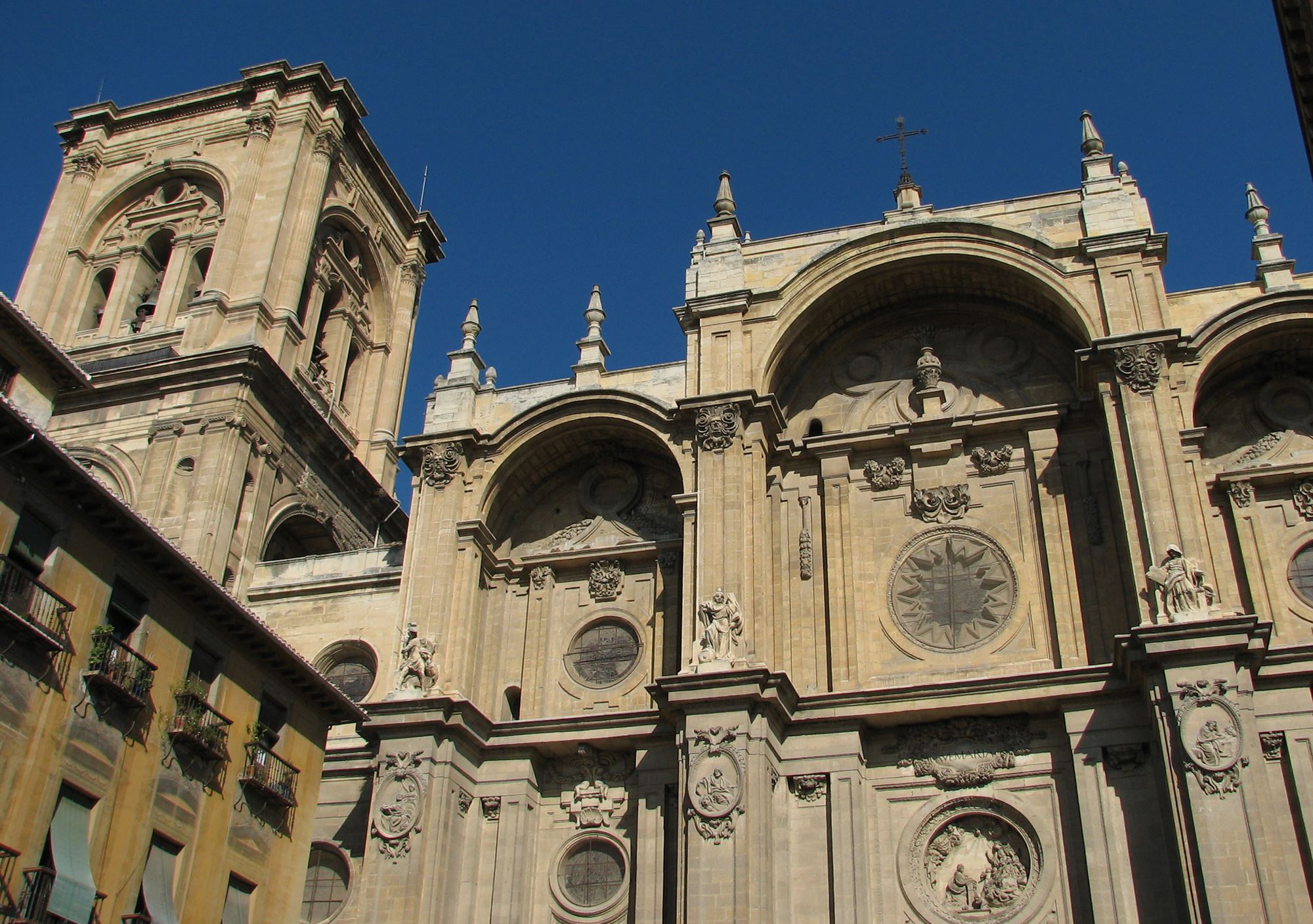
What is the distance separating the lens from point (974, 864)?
21.5 meters

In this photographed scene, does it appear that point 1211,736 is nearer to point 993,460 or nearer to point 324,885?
point 993,460

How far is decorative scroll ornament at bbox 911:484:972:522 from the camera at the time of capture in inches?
973

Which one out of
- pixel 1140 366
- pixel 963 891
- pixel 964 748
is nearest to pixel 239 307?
pixel 964 748

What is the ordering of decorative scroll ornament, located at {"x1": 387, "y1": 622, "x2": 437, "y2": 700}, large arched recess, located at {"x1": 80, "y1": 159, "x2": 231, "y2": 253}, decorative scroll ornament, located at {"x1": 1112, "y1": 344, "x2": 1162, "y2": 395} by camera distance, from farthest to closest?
large arched recess, located at {"x1": 80, "y1": 159, "x2": 231, "y2": 253}, decorative scroll ornament, located at {"x1": 387, "y1": 622, "x2": 437, "y2": 700}, decorative scroll ornament, located at {"x1": 1112, "y1": 344, "x2": 1162, "y2": 395}

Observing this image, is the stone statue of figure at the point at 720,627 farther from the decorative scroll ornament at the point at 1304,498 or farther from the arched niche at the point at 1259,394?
the decorative scroll ornament at the point at 1304,498

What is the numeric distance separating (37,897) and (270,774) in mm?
5320

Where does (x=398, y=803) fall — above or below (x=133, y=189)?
below

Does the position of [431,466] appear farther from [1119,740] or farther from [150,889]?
[1119,740]

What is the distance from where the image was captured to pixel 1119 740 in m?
21.0

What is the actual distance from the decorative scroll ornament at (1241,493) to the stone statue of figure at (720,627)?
833cm

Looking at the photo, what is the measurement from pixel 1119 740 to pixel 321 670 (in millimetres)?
14932

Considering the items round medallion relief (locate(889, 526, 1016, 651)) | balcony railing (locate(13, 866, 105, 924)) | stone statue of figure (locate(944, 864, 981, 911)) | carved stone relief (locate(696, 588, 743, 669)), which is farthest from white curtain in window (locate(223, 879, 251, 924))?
round medallion relief (locate(889, 526, 1016, 651))

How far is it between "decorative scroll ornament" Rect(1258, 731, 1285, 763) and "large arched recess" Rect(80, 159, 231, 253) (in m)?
A: 29.6

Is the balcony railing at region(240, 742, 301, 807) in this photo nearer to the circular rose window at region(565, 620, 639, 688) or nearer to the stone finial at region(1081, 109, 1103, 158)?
the circular rose window at region(565, 620, 639, 688)
